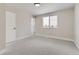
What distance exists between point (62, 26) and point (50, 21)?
30.1 inches

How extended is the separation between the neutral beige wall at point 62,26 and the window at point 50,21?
0.21m

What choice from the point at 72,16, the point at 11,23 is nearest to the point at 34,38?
the point at 11,23

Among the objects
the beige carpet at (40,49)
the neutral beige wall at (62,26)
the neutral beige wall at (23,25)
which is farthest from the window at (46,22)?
the beige carpet at (40,49)

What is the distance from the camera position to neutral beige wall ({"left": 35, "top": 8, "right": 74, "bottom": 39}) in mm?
4668

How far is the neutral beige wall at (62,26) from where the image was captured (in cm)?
467

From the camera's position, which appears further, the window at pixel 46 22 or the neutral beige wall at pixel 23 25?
the window at pixel 46 22

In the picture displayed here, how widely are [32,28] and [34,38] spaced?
1.80 ft

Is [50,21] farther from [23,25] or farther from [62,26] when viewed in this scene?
[23,25]

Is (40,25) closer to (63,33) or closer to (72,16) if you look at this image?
(63,33)

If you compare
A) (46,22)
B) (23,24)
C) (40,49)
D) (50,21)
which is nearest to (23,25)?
(23,24)

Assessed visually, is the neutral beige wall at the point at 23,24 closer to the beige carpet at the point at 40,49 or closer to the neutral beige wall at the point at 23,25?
the neutral beige wall at the point at 23,25

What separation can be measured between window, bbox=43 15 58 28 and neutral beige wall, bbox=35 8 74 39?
0.69ft

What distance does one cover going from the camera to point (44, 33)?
209 inches

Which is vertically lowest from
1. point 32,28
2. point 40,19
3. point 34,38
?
point 34,38
